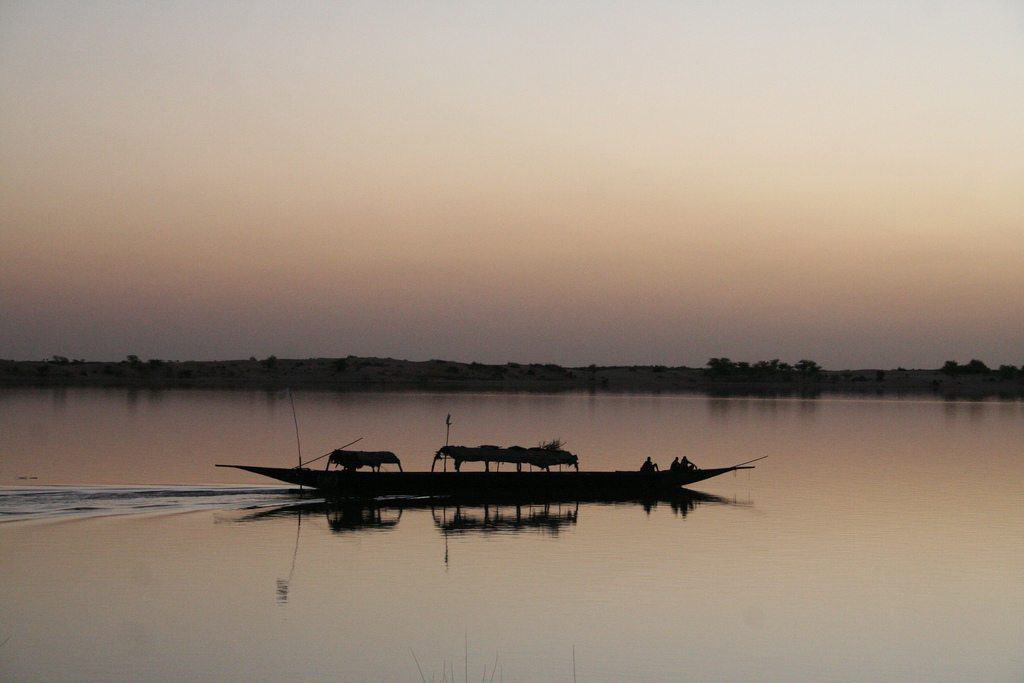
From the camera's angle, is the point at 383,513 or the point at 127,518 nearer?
the point at 127,518

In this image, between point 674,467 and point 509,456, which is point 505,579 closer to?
point 509,456

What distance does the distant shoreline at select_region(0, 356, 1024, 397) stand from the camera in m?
157

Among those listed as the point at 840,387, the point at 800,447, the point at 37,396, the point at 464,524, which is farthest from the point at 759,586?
the point at 840,387

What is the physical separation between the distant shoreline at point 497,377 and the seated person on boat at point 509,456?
116 m

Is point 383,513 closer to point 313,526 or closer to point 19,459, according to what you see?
point 313,526

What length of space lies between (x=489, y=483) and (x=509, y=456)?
3.57 ft

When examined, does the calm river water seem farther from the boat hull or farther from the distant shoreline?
the distant shoreline

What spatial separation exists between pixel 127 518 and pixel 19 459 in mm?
15429

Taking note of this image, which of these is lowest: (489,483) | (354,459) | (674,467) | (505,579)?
(505,579)

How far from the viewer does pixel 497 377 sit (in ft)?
604

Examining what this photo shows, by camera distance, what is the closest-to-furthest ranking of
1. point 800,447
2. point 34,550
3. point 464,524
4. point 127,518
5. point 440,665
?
point 440,665 → point 34,550 → point 127,518 → point 464,524 → point 800,447

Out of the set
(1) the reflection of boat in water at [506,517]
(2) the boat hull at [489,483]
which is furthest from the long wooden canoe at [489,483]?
(1) the reflection of boat in water at [506,517]

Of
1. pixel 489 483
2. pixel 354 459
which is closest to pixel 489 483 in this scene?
pixel 489 483

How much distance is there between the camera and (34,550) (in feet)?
75.4
